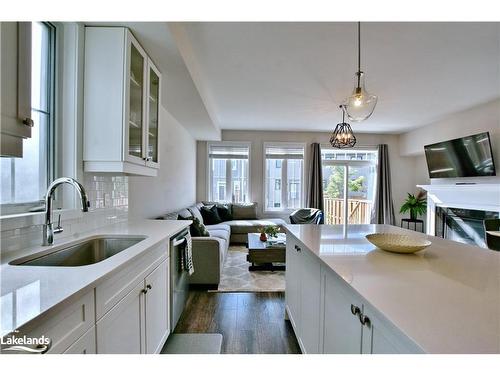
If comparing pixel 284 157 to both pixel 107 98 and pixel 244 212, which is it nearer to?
pixel 244 212

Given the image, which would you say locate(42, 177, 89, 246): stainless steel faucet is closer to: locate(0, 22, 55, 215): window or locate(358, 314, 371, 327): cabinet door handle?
locate(0, 22, 55, 215): window

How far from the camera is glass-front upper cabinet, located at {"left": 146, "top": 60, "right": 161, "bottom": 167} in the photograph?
7.18 feet

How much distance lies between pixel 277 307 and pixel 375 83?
3.09 metres

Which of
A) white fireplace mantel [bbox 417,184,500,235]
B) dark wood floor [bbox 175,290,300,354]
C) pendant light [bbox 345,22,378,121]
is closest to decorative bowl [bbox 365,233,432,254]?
dark wood floor [bbox 175,290,300,354]

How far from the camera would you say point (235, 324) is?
228cm

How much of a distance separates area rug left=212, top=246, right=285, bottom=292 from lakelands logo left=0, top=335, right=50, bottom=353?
240cm

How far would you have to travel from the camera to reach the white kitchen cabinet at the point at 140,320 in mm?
1044

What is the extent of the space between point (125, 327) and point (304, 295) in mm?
1105

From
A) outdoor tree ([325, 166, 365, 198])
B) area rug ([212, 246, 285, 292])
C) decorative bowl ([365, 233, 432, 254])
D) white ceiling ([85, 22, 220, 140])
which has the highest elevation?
white ceiling ([85, 22, 220, 140])

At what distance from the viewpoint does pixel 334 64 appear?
2.79 meters

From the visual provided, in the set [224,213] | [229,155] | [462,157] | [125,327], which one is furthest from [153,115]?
[462,157]

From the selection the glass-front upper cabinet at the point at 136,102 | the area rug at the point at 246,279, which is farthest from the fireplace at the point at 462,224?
the glass-front upper cabinet at the point at 136,102

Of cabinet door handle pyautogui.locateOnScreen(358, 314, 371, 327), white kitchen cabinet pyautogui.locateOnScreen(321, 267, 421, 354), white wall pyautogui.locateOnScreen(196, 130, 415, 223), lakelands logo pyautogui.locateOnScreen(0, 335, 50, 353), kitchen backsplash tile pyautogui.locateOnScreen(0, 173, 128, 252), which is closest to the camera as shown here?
lakelands logo pyautogui.locateOnScreen(0, 335, 50, 353)
